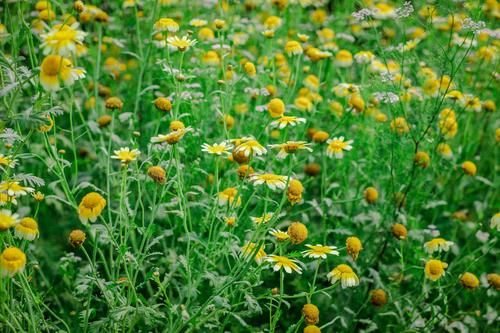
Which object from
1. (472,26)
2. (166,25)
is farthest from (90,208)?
(472,26)

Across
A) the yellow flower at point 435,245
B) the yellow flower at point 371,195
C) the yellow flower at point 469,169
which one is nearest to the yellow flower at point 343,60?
the yellow flower at point 469,169

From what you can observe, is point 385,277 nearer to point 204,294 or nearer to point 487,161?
point 204,294

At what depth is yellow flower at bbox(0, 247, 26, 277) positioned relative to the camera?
1.70m

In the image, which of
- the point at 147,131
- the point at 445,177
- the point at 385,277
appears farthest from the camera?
the point at 445,177

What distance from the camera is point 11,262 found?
5.61ft

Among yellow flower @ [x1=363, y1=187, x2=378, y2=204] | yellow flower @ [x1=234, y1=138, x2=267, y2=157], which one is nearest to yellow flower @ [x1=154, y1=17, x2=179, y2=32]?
yellow flower @ [x1=234, y1=138, x2=267, y2=157]

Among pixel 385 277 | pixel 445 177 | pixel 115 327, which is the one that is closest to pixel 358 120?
pixel 445 177

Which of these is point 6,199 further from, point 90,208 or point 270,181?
point 270,181

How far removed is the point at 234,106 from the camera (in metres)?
3.34

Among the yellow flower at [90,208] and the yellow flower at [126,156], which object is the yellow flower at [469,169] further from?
the yellow flower at [90,208]

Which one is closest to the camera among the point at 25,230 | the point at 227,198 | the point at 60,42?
the point at 60,42

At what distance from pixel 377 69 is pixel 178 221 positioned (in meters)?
1.69

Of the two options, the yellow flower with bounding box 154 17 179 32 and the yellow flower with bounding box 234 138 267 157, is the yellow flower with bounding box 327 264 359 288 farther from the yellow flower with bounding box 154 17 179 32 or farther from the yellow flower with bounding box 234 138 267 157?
the yellow flower with bounding box 154 17 179 32

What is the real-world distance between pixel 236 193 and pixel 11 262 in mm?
877
